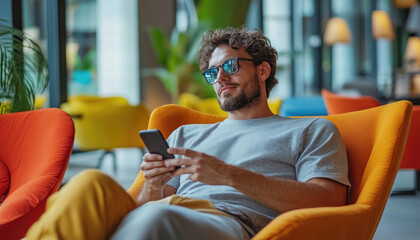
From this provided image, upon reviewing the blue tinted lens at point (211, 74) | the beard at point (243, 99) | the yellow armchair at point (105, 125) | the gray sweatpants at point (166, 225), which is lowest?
the yellow armchair at point (105, 125)

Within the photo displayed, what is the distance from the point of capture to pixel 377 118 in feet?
6.52

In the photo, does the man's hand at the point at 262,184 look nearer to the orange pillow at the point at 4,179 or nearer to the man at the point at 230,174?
the man at the point at 230,174

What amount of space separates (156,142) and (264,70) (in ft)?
2.19

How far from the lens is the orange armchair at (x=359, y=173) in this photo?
1462 mm

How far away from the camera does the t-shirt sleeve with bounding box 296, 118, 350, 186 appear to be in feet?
5.75

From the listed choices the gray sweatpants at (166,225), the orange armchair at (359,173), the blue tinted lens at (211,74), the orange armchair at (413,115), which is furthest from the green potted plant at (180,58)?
the gray sweatpants at (166,225)

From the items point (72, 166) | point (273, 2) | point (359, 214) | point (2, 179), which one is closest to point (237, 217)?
point (359, 214)

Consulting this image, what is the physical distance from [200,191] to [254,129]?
316mm

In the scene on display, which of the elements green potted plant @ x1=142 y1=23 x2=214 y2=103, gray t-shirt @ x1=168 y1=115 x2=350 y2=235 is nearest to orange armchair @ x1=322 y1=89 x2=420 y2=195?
gray t-shirt @ x1=168 y1=115 x2=350 y2=235

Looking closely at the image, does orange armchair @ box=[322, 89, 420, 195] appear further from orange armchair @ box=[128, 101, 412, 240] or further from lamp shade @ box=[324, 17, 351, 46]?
lamp shade @ box=[324, 17, 351, 46]

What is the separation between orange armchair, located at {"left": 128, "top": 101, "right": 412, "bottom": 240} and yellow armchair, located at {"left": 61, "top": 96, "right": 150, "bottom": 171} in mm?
3320

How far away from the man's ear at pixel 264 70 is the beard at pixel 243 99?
96 mm

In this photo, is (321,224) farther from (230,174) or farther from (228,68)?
(228,68)

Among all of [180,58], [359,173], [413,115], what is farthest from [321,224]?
[180,58]
